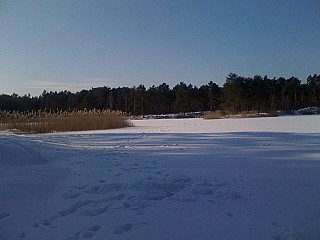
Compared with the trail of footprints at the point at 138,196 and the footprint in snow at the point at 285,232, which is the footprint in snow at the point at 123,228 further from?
the footprint in snow at the point at 285,232

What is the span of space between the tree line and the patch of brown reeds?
3135cm

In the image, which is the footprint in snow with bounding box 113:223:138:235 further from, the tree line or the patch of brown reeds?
the tree line

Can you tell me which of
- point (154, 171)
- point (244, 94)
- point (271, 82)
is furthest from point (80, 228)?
point (271, 82)

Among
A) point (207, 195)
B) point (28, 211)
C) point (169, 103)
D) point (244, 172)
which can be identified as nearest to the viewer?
point (28, 211)

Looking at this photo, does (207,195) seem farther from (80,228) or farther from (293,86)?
(293,86)

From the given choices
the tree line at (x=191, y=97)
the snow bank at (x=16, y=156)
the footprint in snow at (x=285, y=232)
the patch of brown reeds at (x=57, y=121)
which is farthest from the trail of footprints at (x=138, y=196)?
the tree line at (x=191, y=97)

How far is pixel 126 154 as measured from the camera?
672cm

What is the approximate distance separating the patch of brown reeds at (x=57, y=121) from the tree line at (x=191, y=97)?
31.3m

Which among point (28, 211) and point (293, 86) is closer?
point (28, 211)

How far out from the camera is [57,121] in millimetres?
17141

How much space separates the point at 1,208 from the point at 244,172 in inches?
128

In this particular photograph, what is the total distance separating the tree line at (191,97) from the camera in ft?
160

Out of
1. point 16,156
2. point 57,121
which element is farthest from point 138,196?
point 57,121

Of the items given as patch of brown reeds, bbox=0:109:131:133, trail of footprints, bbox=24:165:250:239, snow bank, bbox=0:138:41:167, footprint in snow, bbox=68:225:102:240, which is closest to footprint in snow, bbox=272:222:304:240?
trail of footprints, bbox=24:165:250:239
